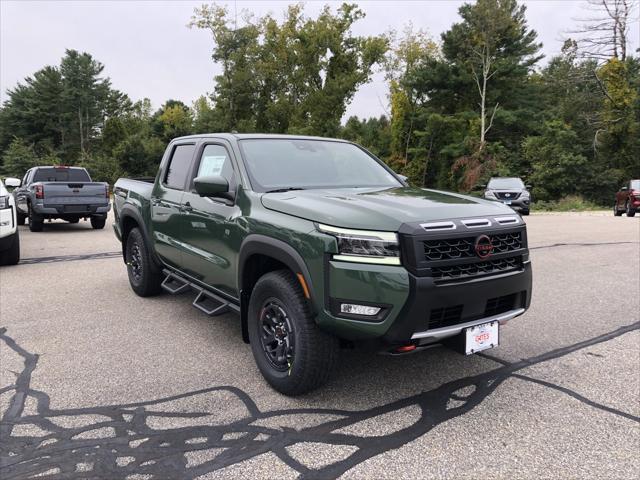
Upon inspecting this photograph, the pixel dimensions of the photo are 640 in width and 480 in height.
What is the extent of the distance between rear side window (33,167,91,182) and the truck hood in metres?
12.6

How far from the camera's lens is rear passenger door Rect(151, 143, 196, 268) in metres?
4.81

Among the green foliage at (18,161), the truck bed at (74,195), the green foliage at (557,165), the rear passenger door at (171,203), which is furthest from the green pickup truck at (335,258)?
the green foliage at (18,161)

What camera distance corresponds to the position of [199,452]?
8.91 feet

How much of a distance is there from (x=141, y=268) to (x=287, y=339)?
3.20 meters

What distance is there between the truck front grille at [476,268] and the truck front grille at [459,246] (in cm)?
6

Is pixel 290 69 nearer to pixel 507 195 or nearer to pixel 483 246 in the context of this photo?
pixel 507 195

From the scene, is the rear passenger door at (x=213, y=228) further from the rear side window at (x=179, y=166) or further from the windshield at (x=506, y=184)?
the windshield at (x=506, y=184)

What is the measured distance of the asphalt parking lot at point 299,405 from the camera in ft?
8.63

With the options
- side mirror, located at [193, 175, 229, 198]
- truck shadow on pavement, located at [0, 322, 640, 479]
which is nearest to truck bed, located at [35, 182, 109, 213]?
truck shadow on pavement, located at [0, 322, 640, 479]

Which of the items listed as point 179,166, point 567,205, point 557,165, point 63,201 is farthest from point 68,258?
point 557,165

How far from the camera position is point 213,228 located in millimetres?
4105

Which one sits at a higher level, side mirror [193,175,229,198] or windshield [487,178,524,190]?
side mirror [193,175,229,198]

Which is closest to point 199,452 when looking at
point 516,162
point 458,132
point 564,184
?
point 564,184

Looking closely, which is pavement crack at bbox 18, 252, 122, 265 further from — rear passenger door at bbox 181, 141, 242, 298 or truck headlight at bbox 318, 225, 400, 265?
truck headlight at bbox 318, 225, 400, 265
